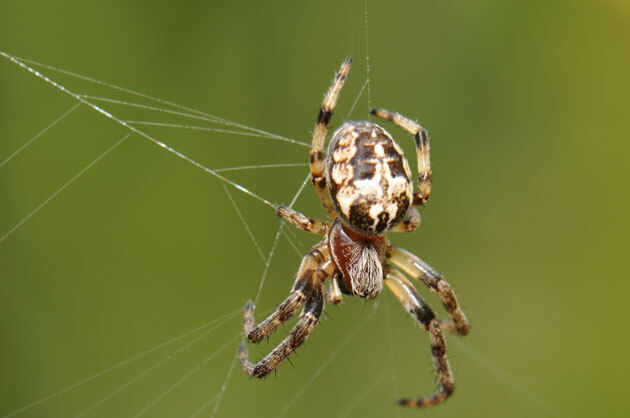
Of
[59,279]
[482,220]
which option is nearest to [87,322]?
[59,279]

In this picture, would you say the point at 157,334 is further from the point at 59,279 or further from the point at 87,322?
the point at 59,279

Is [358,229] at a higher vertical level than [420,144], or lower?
lower

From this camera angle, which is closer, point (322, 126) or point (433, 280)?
point (322, 126)

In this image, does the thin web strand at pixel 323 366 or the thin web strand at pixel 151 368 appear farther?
the thin web strand at pixel 323 366

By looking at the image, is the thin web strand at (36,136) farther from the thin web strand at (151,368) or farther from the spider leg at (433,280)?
the spider leg at (433,280)

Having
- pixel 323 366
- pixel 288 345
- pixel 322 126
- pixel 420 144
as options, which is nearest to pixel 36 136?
pixel 322 126

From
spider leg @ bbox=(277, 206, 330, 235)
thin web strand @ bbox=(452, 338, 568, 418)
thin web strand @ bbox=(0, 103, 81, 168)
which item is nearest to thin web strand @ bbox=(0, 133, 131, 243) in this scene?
thin web strand @ bbox=(0, 103, 81, 168)

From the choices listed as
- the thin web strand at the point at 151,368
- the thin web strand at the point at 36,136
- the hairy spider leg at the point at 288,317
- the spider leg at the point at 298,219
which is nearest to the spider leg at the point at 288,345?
the hairy spider leg at the point at 288,317

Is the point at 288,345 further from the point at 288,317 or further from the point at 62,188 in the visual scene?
the point at 62,188
